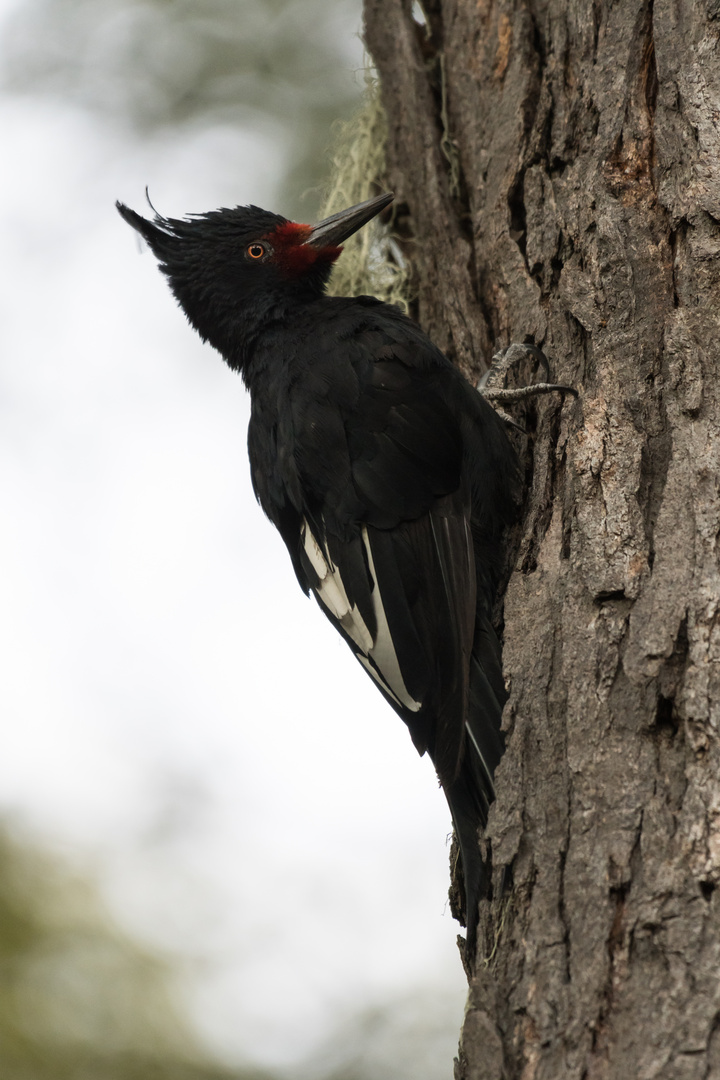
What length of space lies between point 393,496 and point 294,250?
125 centimetres

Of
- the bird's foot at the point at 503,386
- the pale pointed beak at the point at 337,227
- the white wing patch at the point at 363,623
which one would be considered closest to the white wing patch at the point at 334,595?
the white wing patch at the point at 363,623

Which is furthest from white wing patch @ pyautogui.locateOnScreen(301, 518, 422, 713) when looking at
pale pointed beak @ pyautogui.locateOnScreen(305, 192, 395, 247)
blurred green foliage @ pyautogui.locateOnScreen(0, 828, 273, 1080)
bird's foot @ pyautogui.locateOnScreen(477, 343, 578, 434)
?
blurred green foliage @ pyautogui.locateOnScreen(0, 828, 273, 1080)

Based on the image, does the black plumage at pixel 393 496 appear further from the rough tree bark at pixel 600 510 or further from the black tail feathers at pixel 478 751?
the rough tree bark at pixel 600 510

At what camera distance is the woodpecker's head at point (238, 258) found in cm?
342

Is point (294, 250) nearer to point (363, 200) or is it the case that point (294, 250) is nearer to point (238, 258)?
point (238, 258)

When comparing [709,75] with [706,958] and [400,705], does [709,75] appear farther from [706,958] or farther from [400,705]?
[706,958]

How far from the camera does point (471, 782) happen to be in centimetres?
232

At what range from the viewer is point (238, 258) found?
349 centimetres

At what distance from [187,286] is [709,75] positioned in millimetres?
1878

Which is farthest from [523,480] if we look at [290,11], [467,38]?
[290,11]

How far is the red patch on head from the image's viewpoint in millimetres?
3461

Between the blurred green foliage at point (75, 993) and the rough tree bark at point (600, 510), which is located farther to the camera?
the blurred green foliage at point (75, 993)

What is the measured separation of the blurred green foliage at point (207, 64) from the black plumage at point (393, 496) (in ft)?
9.86

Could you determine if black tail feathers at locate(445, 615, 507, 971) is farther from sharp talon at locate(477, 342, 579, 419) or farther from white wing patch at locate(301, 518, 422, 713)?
sharp talon at locate(477, 342, 579, 419)
